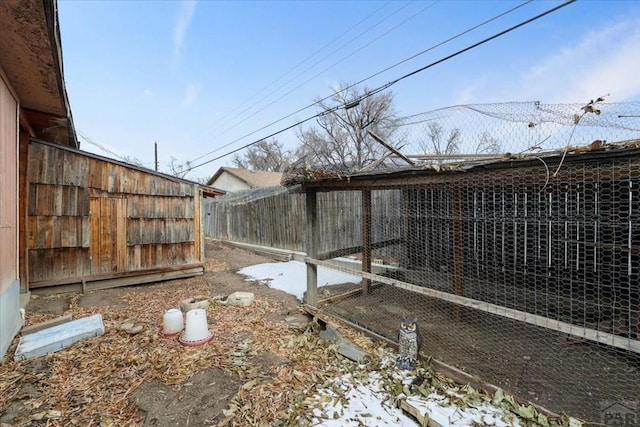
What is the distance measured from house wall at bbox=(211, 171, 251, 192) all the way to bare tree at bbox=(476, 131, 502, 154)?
725 inches

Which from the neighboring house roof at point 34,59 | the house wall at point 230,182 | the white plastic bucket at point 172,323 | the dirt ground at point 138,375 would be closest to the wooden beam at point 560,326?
the dirt ground at point 138,375

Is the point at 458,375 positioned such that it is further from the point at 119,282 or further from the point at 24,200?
the point at 24,200

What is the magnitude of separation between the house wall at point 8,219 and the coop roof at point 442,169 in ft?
10.3

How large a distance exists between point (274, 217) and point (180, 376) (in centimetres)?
665

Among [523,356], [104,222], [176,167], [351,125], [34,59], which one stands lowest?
[523,356]

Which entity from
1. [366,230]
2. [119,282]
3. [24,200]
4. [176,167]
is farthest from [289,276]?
[176,167]

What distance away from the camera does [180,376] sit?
102 inches

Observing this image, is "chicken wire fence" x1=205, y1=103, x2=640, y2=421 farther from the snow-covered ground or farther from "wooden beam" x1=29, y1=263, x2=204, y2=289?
"wooden beam" x1=29, y1=263, x2=204, y2=289

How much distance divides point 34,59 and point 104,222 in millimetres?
3299

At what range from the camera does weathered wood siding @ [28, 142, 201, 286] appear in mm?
4961

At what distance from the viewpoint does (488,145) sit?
10.6 ft

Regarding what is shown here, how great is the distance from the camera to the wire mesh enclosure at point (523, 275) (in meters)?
2.43

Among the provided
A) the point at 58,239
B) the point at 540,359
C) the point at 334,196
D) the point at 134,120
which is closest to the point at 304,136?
the point at 134,120

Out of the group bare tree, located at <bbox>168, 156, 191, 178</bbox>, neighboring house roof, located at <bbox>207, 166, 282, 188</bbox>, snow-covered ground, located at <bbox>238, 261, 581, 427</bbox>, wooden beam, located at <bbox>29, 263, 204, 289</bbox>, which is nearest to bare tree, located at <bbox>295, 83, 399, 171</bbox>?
neighboring house roof, located at <bbox>207, 166, 282, 188</bbox>
